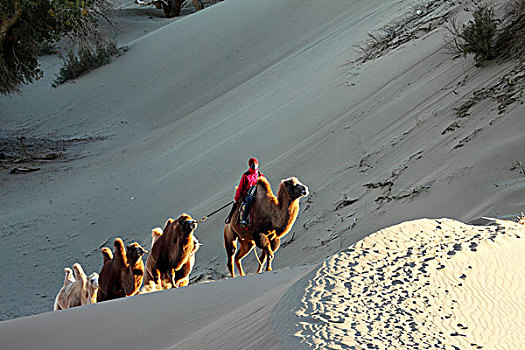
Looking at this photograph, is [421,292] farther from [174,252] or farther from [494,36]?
[494,36]

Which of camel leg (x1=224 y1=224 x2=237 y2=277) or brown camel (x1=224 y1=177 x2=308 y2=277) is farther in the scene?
camel leg (x1=224 y1=224 x2=237 y2=277)

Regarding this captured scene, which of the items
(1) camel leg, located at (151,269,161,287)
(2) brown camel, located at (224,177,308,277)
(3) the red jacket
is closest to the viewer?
(2) brown camel, located at (224,177,308,277)

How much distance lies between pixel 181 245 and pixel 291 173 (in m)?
3.94

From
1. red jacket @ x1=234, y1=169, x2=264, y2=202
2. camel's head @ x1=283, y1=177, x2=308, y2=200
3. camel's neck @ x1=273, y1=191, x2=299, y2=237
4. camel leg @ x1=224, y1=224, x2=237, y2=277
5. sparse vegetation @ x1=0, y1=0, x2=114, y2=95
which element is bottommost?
camel leg @ x1=224, y1=224, x2=237, y2=277

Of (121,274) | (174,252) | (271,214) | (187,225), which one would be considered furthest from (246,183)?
(121,274)

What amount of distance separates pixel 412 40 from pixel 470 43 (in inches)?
151

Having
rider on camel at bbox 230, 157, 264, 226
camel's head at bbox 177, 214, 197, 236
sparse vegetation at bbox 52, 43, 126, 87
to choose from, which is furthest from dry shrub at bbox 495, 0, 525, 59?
sparse vegetation at bbox 52, 43, 126, 87

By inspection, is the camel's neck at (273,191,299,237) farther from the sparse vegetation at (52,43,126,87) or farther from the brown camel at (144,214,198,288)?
the sparse vegetation at (52,43,126,87)

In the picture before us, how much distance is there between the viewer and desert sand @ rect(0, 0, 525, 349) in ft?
10.5

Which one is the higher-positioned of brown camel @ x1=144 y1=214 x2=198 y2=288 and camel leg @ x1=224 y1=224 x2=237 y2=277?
brown camel @ x1=144 y1=214 x2=198 y2=288

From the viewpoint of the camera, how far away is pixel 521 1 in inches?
387

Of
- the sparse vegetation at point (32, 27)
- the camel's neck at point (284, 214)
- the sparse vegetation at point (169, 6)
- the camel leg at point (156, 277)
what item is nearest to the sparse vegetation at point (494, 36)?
the camel's neck at point (284, 214)

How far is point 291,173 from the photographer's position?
11305 mm

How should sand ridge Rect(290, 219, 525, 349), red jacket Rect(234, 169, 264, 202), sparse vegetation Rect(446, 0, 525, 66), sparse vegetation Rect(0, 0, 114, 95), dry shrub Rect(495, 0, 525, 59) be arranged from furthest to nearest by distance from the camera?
sparse vegetation Rect(0, 0, 114, 95) → sparse vegetation Rect(446, 0, 525, 66) → dry shrub Rect(495, 0, 525, 59) → red jacket Rect(234, 169, 264, 202) → sand ridge Rect(290, 219, 525, 349)
